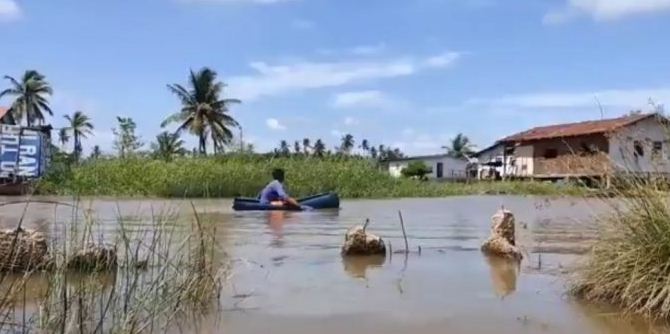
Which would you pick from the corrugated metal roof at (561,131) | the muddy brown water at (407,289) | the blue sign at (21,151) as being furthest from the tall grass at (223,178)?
the muddy brown water at (407,289)

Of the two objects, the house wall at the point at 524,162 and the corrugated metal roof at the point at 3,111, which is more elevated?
the corrugated metal roof at the point at 3,111

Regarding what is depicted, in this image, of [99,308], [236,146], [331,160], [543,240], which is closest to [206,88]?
[236,146]

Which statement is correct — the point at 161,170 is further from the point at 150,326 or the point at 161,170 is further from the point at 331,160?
the point at 150,326

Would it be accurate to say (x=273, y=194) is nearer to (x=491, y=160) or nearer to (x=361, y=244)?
(x=361, y=244)

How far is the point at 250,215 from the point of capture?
21875 mm

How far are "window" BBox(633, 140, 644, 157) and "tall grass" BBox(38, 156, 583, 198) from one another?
26405 mm

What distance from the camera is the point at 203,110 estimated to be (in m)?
53.1

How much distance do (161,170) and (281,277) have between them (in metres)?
29.5

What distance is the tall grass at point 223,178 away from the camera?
36375 mm

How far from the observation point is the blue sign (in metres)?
36.6

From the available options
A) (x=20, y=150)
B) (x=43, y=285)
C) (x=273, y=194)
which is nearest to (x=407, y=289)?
(x=43, y=285)

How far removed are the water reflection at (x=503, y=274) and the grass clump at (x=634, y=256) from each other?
100cm

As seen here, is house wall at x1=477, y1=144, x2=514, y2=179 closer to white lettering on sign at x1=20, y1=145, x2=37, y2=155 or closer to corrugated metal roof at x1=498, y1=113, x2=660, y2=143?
corrugated metal roof at x1=498, y1=113, x2=660, y2=143

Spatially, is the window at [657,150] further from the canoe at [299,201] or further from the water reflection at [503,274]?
the canoe at [299,201]
